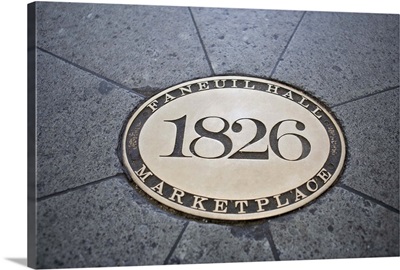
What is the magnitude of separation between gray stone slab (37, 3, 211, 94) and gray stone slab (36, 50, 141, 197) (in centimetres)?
10

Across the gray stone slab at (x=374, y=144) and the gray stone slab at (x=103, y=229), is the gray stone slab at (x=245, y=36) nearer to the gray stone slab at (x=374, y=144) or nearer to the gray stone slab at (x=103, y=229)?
the gray stone slab at (x=374, y=144)

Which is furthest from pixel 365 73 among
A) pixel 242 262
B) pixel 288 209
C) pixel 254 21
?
pixel 242 262

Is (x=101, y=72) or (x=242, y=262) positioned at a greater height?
(x=101, y=72)

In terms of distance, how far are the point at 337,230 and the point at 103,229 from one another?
3.30ft

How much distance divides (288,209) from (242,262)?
325 millimetres

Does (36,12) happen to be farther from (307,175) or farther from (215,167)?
(307,175)

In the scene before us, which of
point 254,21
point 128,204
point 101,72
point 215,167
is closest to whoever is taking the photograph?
point 128,204

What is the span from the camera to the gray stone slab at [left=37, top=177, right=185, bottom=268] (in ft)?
6.46

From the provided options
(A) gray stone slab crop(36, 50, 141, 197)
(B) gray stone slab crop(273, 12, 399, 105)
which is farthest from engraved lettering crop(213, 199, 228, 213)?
(B) gray stone slab crop(273, 12, 399, 105)

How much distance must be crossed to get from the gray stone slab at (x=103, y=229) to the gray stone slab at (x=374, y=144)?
910 mm

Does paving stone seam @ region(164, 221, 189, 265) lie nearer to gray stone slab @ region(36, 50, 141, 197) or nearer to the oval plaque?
the oval plaque

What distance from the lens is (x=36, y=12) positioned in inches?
105

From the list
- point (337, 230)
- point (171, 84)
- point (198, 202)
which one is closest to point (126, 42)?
point (171, 84)

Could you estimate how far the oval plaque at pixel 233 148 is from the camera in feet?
7.14
